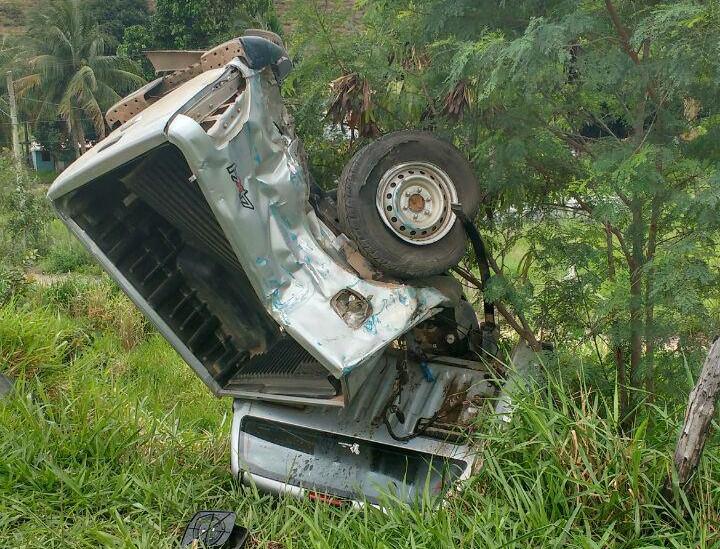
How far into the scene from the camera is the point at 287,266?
3.60 m

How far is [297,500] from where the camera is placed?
151 inches

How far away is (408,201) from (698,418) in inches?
70.1

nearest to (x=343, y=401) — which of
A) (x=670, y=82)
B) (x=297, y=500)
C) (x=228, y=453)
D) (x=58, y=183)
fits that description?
(x=297, y=500)

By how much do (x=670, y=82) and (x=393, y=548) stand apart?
2.51 m

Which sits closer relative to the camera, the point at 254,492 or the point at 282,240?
the point at 282,240

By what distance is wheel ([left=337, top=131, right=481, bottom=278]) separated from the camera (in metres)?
3.77

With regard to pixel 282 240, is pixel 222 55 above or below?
above

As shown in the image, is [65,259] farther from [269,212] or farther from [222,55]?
[269,212]

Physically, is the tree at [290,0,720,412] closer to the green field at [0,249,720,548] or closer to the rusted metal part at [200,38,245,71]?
the green field at [0,249,720,548]

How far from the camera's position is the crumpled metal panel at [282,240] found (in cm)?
334

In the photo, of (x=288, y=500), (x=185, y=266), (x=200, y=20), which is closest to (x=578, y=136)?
(x=185, y=266)

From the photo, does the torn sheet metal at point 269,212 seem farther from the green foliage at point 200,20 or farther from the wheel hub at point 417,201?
the green foliage at point 200,20

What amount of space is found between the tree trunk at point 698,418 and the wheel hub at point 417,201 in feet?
5.14

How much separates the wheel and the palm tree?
28.7 metres
